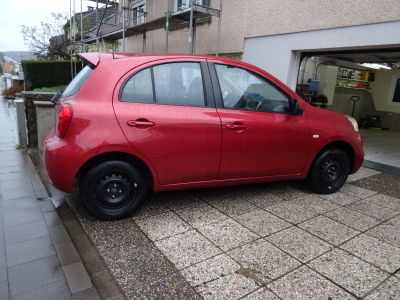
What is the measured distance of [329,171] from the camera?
416cm

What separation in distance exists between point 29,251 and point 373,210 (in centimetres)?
391

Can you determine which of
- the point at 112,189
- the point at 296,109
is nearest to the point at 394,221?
the point at 296,109

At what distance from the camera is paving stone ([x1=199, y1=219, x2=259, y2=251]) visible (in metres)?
2.85

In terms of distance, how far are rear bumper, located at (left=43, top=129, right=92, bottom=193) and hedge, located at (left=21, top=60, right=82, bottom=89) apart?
13477 millimetres

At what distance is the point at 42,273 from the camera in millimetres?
2332

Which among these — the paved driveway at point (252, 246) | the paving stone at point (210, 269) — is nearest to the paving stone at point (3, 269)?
the paved driveway at point (252, 246)

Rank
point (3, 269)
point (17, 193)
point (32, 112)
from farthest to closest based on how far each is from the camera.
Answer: point (32, 112) → point (17, 193) → point (3, 269)

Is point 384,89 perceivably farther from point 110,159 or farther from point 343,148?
point 110,159

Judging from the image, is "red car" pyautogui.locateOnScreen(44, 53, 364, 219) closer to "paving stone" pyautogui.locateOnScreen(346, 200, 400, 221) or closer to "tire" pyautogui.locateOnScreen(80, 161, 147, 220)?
"tire" pyautogui.locateOnScreen(80, 161, 147, 220)

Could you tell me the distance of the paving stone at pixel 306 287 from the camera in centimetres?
220

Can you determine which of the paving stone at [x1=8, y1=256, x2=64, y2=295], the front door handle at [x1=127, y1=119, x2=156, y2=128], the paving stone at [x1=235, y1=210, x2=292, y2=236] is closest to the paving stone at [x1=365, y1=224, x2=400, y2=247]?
the paving stone at [x1=235, y1=210, x2=292, y2=236]

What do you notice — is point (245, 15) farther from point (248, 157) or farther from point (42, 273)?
point (42, 273)

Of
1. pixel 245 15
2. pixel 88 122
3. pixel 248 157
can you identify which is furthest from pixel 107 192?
pixel 245 15

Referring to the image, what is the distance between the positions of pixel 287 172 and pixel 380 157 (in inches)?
161
